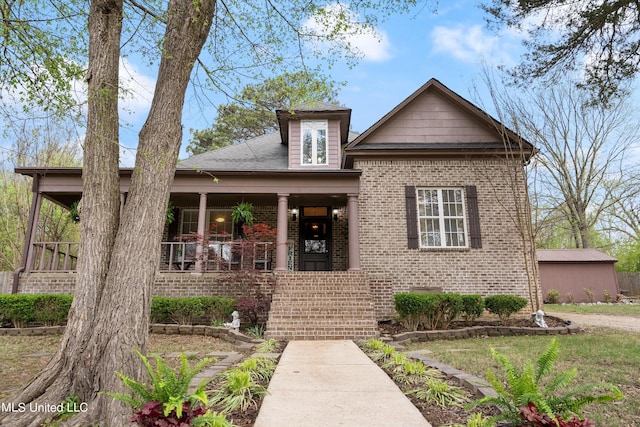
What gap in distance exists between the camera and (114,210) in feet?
11.5

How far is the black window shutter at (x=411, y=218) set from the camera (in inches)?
393

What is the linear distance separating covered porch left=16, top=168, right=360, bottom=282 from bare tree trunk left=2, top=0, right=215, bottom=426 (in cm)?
498

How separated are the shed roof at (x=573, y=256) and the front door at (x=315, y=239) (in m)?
11.9

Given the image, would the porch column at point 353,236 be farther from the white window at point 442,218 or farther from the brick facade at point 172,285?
the brick facade at point 172,285

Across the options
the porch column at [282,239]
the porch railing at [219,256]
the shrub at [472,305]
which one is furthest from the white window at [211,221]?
the shrub at [472,305]

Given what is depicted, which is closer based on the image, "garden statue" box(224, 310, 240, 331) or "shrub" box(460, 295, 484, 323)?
"garden statue" box(224, 310, 240, 331)

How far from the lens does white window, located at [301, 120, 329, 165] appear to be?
11.4 metres

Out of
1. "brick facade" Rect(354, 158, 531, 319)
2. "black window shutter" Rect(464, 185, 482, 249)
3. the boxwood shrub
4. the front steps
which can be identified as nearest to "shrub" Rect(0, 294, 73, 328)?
the boxwood shrub

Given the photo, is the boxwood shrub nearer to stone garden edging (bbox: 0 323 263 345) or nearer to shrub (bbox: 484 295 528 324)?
stone garden edging (bbox: 0 323 263 345)

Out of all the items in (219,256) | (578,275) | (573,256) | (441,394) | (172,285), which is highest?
(573,256)

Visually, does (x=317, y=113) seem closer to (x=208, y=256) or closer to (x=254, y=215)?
(x=254, y=215)

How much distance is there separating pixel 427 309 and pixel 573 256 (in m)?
14.9

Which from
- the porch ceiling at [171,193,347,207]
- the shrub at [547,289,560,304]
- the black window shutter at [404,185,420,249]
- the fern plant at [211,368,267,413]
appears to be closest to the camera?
the fern plant at [211,368,267,413]

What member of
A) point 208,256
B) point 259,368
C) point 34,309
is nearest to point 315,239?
point 208,256
